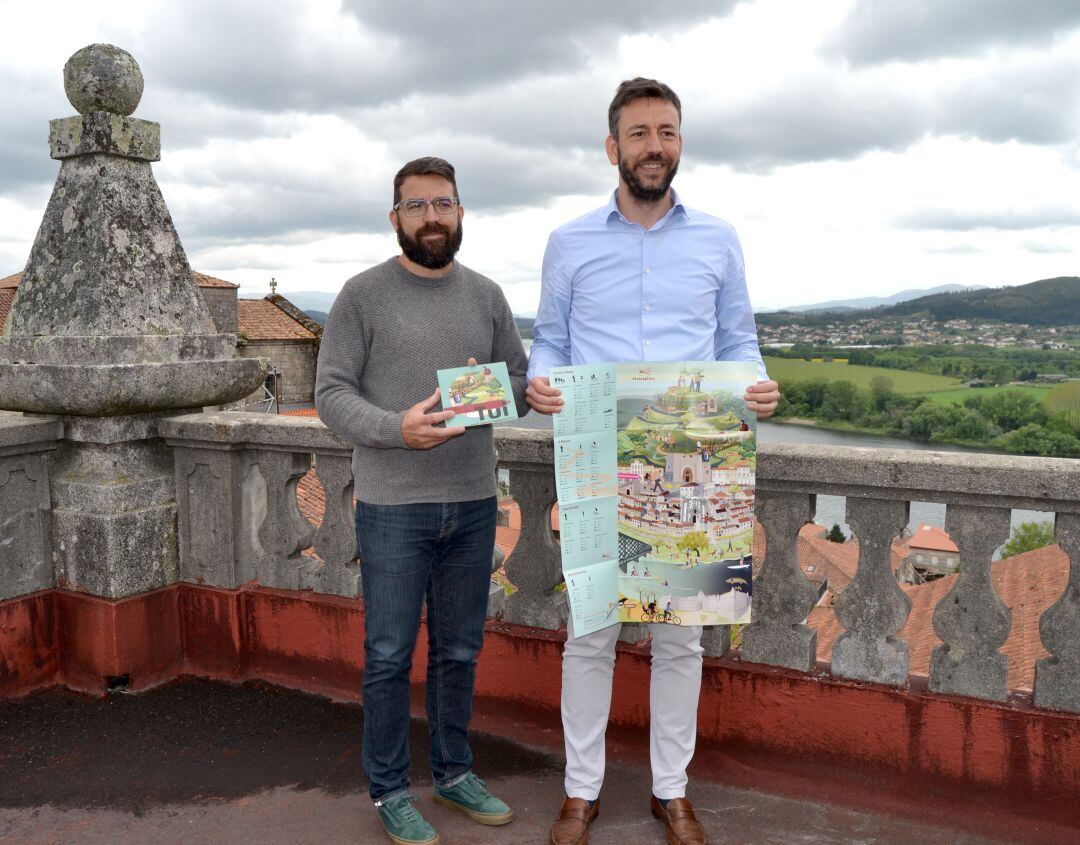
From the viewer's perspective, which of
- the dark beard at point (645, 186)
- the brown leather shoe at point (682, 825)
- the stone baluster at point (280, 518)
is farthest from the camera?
the stone baluster at point (280, 518)

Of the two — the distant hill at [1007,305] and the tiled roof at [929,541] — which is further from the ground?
the distant hill at [1007,305]

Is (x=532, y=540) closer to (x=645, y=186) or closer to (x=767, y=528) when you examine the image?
(x=767, y=528)

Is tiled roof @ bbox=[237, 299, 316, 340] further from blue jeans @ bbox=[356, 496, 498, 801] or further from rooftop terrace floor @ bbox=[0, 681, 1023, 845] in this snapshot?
blue jeans @ bbox=[356, 496, 498, 801]

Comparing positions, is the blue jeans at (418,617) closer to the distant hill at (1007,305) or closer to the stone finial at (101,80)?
the stone finial at (101,80)

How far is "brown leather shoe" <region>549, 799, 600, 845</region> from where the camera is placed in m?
2.71

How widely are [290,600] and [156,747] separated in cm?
76

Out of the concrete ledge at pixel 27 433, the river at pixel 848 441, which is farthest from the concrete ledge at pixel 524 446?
the river at pixel 848 441

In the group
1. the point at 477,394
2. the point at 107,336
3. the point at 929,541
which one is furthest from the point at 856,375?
the point at 477,394

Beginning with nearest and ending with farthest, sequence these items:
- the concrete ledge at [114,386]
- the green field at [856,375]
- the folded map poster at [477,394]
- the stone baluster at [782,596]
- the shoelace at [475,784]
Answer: the folded map poster at [477,394], the shoelace at [475,784], the stone baluster at [782,596], the concrete ledge at [114,386], the green field at [856,375]

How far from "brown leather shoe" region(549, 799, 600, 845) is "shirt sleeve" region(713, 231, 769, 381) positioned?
1.45 m

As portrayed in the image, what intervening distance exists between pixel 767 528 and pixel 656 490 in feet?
2.42

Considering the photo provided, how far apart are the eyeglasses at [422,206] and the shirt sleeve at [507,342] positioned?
36 cm

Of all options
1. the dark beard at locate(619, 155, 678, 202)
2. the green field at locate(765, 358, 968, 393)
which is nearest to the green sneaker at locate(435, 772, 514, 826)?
the dark beard at locate(619, 155, 678, 202)

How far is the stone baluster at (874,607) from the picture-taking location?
9.75ft
